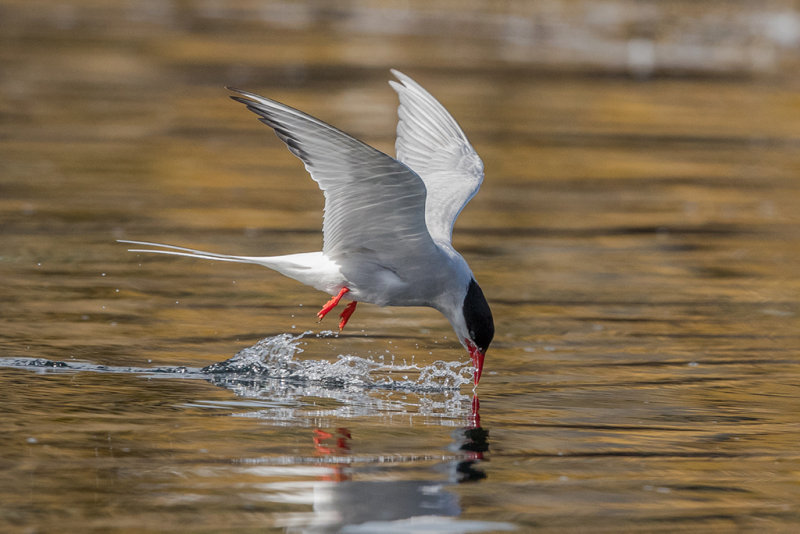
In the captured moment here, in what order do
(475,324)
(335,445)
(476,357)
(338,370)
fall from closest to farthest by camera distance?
(335,445) < (475,324) < (476,357) < (338,370)

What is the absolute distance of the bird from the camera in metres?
6.39

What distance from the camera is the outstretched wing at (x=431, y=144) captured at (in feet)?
27.2

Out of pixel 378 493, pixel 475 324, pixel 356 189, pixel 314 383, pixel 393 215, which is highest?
pixel 356 189

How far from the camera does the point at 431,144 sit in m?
8.52

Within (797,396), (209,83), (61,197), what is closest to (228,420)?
(797,396)

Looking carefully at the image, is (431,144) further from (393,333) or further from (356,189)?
(356,189)

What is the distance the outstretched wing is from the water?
3.04 feet

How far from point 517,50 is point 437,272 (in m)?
18.7

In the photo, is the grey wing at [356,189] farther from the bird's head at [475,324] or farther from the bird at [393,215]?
the bird's head at [475,324]

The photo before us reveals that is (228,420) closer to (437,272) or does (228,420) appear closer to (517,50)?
(437,272)

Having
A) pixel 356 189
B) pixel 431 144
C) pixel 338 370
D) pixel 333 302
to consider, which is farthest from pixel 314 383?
pixel 431 144

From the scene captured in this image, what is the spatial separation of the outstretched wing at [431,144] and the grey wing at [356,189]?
1111mm

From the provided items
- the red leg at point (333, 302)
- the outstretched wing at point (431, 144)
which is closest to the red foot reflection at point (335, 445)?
the red leg at point (333, 302)

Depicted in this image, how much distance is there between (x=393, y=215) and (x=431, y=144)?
68.7 inches
